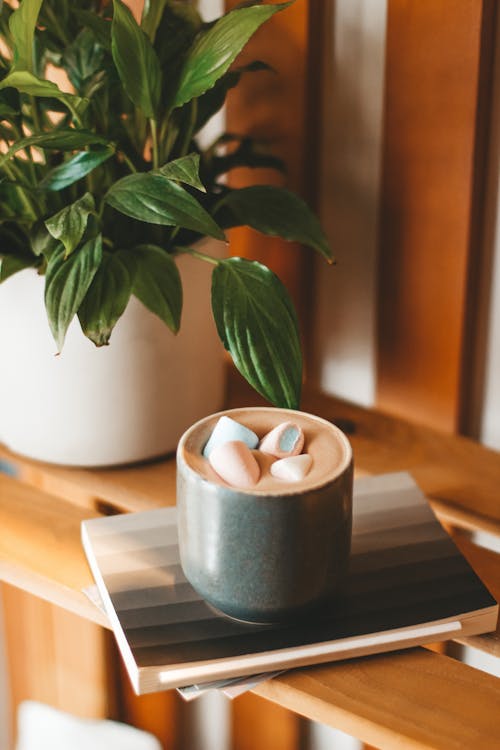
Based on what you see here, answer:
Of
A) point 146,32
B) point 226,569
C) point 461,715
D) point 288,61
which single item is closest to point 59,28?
point 146,32

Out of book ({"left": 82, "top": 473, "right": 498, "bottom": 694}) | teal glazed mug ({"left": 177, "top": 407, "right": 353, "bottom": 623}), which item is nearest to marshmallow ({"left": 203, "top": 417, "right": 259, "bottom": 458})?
teal glazed mug ({"left": 177, "top": 407, "right": 353, "bottom": 623})

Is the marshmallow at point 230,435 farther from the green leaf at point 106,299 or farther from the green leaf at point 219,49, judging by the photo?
the green leaf at point 219,49

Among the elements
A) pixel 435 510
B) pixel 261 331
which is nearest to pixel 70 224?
pixel 261 331

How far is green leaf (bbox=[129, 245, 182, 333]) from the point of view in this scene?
678mm

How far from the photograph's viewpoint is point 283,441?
596 mm

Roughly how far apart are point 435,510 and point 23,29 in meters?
0.47

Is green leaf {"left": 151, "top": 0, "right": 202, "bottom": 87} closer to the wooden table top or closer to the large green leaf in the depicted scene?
the large green leaf

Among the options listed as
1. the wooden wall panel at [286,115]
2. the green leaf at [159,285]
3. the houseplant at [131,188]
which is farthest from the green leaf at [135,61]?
the wooden wall panel at [286,115]

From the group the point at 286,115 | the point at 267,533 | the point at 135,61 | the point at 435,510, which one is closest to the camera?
the point at 267,533

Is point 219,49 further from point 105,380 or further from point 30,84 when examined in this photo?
point 105,380

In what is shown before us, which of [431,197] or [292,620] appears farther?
[431,197]

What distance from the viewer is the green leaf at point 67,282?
63 centimetres

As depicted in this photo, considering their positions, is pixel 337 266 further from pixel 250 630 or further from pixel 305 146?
pixel 250 630

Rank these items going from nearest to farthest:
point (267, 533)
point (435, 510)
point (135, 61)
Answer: point (267, 533) < point (135, 61) < point (435, 510)
